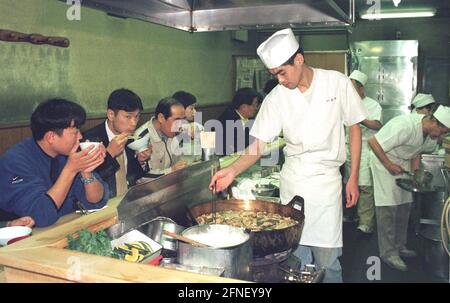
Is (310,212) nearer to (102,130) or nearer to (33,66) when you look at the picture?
(102,130)

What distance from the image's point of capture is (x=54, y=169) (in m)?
2.67

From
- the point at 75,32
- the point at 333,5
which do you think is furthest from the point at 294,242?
the point at 75,32

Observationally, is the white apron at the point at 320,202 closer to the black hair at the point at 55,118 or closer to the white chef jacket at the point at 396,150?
the black hair at the point at 55,118

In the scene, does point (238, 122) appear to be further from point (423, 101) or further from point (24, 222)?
point (24, 222)

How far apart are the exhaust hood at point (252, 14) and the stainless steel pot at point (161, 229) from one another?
1486 millimetres

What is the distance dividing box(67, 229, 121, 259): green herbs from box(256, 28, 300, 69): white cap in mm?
1496

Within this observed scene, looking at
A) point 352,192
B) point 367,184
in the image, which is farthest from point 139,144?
point 367,184

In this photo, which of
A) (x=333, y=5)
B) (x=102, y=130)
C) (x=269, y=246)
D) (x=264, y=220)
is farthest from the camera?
(x=102, y=130)

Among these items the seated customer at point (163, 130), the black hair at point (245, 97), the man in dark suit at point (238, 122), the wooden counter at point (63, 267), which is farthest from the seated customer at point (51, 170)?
the black hair at point (245, 97)

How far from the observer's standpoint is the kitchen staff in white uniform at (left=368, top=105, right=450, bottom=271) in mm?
4633

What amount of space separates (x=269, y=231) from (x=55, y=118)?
4.74ft

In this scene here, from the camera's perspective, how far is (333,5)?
9.29 feet
